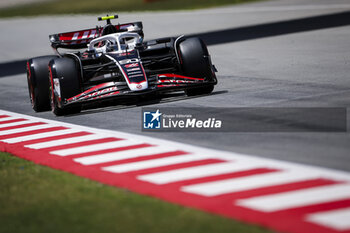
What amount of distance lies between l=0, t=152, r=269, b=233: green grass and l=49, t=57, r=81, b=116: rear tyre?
396cm

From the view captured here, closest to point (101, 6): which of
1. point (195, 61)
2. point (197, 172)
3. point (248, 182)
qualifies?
point (195, 61)

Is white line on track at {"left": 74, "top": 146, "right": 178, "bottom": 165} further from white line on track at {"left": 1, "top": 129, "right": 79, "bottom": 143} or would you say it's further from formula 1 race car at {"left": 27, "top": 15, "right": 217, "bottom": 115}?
formula 1 race car at {"left": 27, "top": 15, "right": 217, "bottom": 115}

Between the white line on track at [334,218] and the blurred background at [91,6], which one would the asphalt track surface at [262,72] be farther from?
the blurred background at [91,6]

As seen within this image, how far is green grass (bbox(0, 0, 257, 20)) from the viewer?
152 ft

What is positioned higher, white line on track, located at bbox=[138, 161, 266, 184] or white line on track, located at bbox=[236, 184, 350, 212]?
white line on track, located at bbox=[236, 184, 350, 212]

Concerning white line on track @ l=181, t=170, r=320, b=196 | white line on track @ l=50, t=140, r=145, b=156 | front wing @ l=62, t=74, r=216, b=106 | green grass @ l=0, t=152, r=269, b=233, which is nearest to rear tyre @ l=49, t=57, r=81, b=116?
front wing @ l=62, t=74, r=216, b=106

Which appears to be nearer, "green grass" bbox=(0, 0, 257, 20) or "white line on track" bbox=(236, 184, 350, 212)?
"white line on track" bbox=(236, 184, 350, 212)

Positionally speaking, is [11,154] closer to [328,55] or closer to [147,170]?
[147,170]

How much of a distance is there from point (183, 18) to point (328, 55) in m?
20.5

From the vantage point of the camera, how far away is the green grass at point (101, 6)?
46188mm

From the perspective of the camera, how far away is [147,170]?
294 inches

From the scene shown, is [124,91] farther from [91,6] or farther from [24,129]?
[91,6]

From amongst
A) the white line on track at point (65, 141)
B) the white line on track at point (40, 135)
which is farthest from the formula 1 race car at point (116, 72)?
the white line on track at point (65, 141)

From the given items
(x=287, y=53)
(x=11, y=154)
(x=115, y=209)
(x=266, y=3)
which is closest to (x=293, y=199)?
(x=115, y=209)
